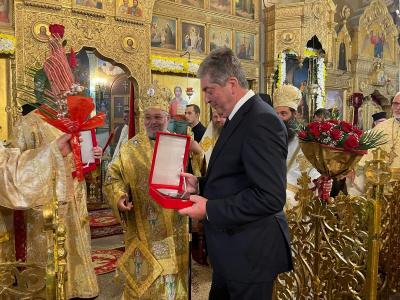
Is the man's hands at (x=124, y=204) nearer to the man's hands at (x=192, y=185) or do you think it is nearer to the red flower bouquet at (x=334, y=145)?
the man's hands at (x=192, y=185)

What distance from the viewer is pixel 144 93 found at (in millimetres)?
3201

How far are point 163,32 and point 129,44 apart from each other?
1.17 m

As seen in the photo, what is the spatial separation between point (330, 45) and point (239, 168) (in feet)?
37.0

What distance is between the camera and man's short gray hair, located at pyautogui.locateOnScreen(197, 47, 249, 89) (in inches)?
71.7

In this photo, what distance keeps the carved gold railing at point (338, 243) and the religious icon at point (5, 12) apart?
5.89 metres

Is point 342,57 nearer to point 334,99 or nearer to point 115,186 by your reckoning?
point 334,99

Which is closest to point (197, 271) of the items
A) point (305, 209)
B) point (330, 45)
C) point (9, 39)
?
point (305, 209)

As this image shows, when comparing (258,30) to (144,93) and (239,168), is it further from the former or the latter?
(239,168)

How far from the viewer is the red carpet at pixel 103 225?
6.74 m

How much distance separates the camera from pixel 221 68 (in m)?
1.82

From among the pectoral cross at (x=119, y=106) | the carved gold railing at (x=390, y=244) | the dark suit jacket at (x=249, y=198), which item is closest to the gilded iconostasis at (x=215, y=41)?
the pectoral cross at (x=119, y=106)

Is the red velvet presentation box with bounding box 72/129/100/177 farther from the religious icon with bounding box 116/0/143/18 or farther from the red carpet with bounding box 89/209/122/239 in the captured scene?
the religious icon with bounding box 116/0/143/18

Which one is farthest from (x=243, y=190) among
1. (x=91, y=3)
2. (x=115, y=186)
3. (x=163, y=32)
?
(x=163, y=32)

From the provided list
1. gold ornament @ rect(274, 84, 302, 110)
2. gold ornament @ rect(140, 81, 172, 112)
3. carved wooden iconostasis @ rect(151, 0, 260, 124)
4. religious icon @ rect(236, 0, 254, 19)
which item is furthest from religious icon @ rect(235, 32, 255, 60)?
gold ornament @ rect(140, 81, 172, 112)
